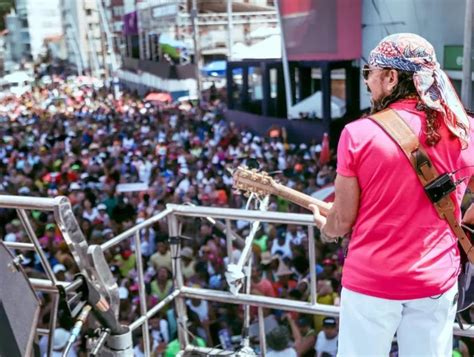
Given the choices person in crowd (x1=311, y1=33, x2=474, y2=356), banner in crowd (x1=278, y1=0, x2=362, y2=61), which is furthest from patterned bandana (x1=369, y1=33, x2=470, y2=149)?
banner in crowd (x1=278, y1=0, x2=362, y2=61)

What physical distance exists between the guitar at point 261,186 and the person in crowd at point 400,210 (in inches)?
15.4

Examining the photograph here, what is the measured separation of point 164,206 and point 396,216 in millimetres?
6860

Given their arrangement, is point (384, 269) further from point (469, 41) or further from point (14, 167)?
point (14, 167)

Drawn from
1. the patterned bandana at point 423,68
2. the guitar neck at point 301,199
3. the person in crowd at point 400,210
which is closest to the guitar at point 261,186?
the guitar neck at point 301,199

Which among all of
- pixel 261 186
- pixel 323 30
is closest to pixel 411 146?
pixel 261 186

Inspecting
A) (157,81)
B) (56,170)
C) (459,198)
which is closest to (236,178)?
(459,198)

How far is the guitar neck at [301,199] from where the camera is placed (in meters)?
2.44

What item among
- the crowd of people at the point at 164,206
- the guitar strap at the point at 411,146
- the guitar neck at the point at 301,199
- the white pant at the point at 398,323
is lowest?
the crowd of people at the point at 164,206

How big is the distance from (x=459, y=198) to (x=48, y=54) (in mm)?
77463

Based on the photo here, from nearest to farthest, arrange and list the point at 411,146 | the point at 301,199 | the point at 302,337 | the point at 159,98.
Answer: the point at 411,146, the point at 301,199, the point at 302,337, the point at 159,98

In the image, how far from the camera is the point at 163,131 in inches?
644

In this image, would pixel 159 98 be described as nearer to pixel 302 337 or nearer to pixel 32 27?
pixel 302 337

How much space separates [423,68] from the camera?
2012 millimetres

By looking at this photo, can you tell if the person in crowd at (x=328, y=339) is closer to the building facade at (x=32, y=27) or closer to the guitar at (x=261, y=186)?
the guitar at (x=261, y=186)
